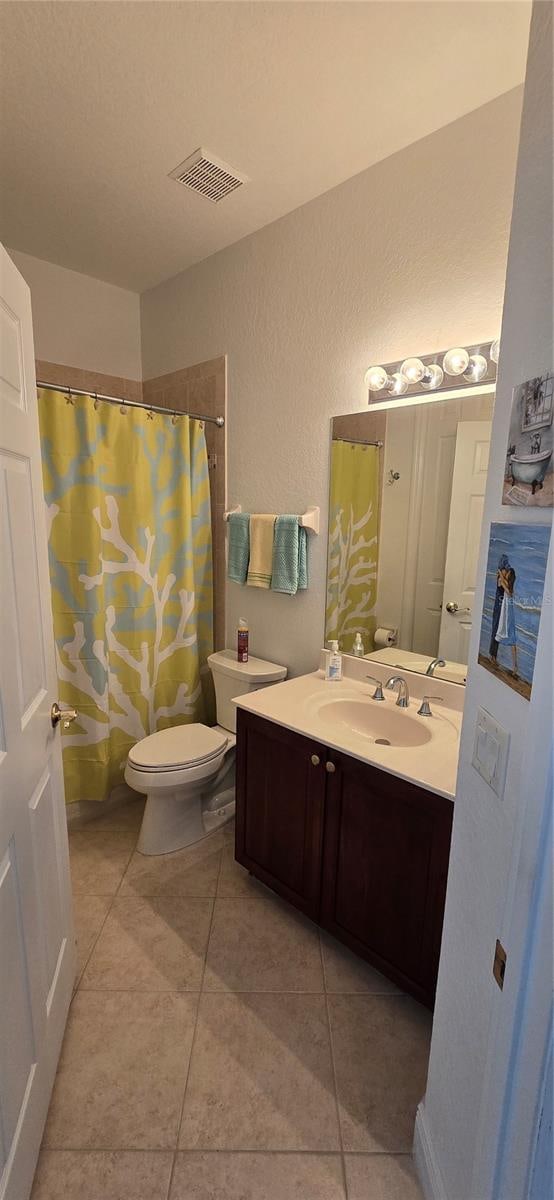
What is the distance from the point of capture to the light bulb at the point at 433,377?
5.39ft

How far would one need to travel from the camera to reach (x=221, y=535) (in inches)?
104

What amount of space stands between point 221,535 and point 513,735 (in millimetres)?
2030

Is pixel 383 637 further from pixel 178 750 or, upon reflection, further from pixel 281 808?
pixel 178 750

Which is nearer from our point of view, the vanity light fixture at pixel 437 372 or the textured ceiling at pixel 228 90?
the textured ceiling at pixel 228 90

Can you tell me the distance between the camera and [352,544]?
6.62 ft

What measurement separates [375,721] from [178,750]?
2.77 feet

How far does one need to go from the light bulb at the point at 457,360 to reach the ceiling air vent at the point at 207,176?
1013 mm

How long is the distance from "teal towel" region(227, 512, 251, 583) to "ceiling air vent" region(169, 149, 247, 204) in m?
1.22

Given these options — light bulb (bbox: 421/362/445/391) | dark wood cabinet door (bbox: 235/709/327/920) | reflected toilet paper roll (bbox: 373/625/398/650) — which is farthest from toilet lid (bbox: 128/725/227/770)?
light bulb (bbox: 421/362/445/391)

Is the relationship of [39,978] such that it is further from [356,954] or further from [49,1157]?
[356,954]

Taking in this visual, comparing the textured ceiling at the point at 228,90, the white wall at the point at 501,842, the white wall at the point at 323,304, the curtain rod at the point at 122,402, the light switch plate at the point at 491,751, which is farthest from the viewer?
the curtain rod at the point at 122,402

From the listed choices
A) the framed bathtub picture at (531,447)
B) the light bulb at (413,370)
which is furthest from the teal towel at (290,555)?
the framed bathtub picture at (531,447)

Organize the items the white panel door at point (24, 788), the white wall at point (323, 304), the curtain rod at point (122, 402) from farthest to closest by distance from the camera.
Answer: the curtain rod at point (122, 402), the white wall at point (323, 304), the white panel door at point (24, 788)

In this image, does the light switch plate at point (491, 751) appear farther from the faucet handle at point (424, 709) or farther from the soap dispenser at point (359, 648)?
the soap dispenser at point (359, 648)
